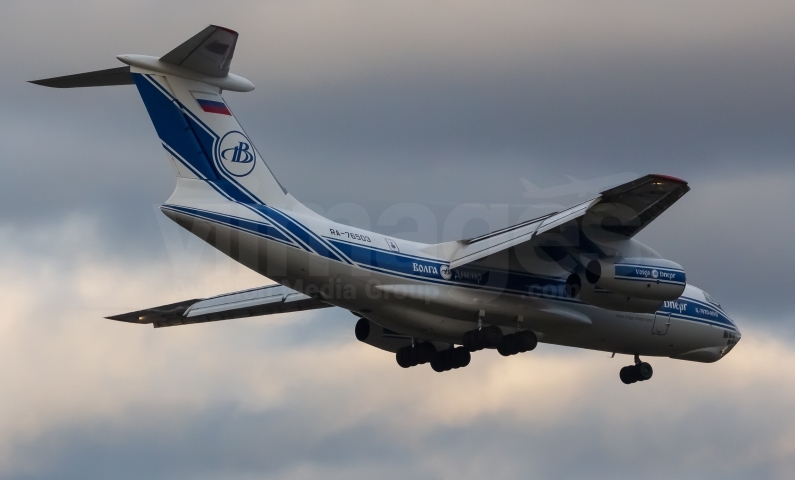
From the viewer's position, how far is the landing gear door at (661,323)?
733 inches

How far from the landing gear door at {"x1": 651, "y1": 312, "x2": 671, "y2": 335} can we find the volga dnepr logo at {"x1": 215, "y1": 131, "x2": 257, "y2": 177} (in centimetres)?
658

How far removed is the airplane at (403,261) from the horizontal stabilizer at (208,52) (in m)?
0.02

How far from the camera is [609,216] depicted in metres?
15.4

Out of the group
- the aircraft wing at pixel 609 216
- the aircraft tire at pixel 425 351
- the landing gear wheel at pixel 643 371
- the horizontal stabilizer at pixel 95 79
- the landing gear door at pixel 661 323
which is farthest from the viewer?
the landing gear wheel at pixel 643 371

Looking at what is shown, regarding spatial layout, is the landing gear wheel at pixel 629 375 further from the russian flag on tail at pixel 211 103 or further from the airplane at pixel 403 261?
the russian flag on tail at pixel 211 103

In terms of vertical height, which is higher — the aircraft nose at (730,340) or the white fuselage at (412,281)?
the white fuselage at (412,281)

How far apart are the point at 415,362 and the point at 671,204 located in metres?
4.75

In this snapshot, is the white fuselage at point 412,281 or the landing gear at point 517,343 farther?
the landing gear at point 517,343

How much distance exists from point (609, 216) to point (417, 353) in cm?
386

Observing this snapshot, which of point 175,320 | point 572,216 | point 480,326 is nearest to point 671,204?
point 572,216

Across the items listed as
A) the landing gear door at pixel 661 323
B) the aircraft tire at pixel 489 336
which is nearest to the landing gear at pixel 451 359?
the aircraft tire at pixel 489 336

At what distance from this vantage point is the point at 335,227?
1550cm

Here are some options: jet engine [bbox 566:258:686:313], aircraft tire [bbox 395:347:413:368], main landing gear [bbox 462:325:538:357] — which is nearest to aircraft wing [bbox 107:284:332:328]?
aircraft tire [bbox 395:347:413:368]

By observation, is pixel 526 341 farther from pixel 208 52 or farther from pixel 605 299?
pixel 208 52
